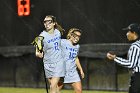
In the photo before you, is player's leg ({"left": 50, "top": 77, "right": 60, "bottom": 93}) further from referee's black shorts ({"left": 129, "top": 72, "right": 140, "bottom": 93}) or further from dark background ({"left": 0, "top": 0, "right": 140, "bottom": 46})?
dark background ({"left": 0, "top": 0, "right": 140, "bottom": 46})

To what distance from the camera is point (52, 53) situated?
11758 millimetres

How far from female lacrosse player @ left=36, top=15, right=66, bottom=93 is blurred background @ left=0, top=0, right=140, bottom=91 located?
20.8ft

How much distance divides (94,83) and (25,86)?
3.06 meters

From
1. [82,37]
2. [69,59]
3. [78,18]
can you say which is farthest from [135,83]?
[78,18]

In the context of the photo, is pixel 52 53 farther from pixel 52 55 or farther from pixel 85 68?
pixel 85 68

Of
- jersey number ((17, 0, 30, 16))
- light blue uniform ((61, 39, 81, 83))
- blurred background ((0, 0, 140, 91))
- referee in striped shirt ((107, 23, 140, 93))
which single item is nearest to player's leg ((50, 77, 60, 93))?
light blue uniform ((61, 39, 81, 83))

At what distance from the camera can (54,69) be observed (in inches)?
466

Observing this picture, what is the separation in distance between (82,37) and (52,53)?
23.7 feet

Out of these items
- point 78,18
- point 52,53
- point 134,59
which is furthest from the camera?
point 78,18

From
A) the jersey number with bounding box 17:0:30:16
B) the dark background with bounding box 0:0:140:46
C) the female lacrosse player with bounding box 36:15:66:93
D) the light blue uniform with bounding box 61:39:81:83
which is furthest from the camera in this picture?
the jersey number with bounding box 17:0:30:16

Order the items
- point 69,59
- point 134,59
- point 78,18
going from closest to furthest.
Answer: point 134,59
point 69,59
point 78,18

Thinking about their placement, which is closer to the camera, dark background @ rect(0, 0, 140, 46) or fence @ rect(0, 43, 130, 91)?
dark background @ rect(0, 0, 140, 46)

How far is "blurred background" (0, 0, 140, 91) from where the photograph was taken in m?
18.2

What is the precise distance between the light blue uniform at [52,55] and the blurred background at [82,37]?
6.32m
